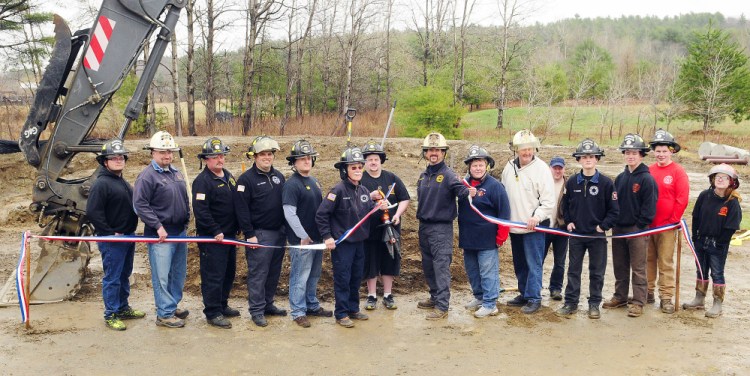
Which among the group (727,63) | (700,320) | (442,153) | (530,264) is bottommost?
(700,320)

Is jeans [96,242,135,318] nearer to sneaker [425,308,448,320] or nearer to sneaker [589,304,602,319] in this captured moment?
sneaker [425,308,448,320]

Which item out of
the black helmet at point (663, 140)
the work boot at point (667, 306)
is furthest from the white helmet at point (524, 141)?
the work boot at point (667, 306)

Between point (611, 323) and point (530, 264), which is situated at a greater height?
point (530, 264)

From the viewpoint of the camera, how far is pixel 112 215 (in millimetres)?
6445

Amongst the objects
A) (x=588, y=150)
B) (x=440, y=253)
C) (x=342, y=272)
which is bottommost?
(x=342, y=272)

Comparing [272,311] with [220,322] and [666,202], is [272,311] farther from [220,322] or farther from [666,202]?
[666,202]

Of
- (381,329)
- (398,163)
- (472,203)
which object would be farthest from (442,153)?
(398,163)

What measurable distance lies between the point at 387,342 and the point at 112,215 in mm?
3211

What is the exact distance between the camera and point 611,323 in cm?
679

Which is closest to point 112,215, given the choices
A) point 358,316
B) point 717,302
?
point 358,316

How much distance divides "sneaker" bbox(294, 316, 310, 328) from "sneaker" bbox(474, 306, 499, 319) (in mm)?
1939

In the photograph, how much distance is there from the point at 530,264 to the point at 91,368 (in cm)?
471

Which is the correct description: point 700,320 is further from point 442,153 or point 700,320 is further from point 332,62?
point 332,62

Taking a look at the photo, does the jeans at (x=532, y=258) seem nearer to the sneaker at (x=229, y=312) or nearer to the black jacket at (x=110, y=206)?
the sneaker at (x=229, y=312)
